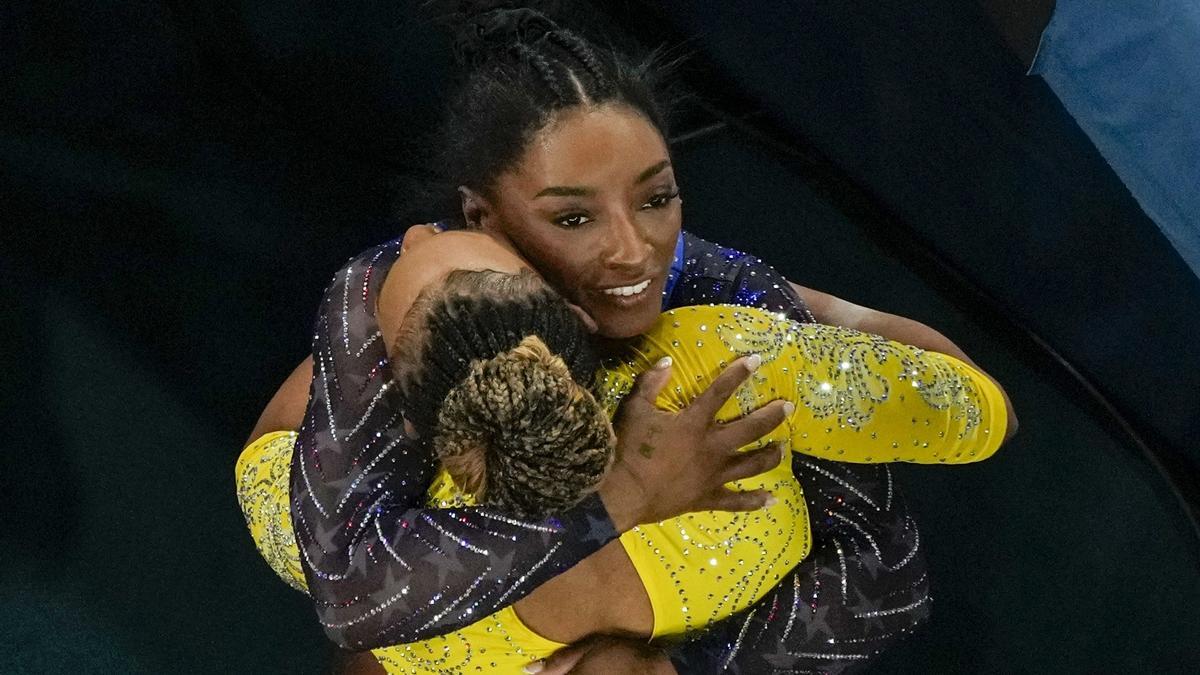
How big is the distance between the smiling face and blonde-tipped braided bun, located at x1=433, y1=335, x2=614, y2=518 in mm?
229

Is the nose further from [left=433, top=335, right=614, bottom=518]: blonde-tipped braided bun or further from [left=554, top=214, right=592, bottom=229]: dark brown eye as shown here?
[left=433, top=335, right=614, bottom=518]: blonde-tipped braided bun

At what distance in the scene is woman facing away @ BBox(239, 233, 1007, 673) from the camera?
30.5 inches

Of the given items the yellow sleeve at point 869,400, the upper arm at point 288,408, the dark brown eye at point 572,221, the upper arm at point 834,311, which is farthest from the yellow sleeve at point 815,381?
the upper arm at point 288,408

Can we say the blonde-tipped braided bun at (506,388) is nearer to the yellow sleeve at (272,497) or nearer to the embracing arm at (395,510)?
the embracing arm at (395,510)

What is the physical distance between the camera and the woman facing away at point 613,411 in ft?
2.54

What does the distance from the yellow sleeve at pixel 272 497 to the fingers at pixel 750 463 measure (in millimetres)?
524

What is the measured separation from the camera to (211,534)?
1702 millimetres

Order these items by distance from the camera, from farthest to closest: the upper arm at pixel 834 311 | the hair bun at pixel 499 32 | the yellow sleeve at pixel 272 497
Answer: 1. the upper arm at pixel 834 311
2. the yellow sleeve at pixel 272 497
3. the hair bun at pixel 499 32

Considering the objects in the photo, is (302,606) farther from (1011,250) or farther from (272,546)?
(1011,250)

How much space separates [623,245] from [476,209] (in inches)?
6.4

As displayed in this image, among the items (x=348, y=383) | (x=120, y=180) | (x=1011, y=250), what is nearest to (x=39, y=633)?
(x=120, y=180)

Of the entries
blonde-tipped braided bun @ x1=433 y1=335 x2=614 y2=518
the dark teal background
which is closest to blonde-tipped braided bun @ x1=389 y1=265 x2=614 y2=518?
blonde-tipped braided bun @ x1=433 y1=335 x2=614 y2=518

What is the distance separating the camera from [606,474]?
2.80 feet

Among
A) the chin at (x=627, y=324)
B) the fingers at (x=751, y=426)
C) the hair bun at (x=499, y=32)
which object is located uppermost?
the hair bun at (x=499, y=32)
